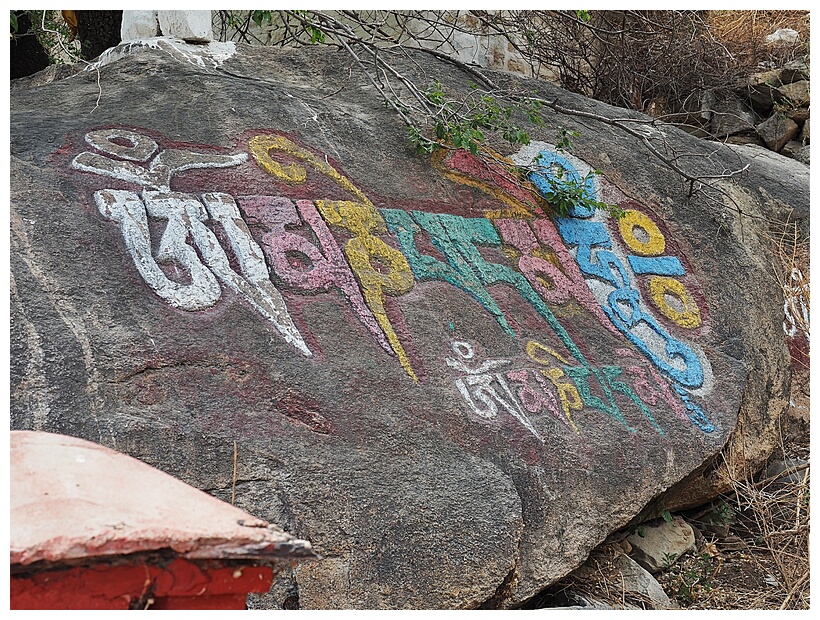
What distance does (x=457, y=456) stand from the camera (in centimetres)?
270

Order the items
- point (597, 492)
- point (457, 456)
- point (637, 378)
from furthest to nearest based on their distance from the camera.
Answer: point (637, 378)
point (597, 492)
point (457, 456)

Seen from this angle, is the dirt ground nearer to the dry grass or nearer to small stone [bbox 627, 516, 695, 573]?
small stone [bbox 627, 516, 695, 573]

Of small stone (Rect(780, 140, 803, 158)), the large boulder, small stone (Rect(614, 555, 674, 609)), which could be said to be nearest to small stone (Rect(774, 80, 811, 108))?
small stone (Rect(780, 140, 803, 158))

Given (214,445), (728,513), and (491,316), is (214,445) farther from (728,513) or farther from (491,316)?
(728,513)

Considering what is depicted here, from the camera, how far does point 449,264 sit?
3.36 metres

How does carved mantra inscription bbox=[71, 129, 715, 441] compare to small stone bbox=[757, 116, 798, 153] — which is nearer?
carved mantra inscription bbox=[71, 129, 715, 441]

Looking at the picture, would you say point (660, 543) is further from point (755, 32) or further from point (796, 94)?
point (755, 32)

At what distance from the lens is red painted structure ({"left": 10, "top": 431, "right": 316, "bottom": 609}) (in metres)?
1.26

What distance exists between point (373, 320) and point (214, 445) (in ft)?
2.56

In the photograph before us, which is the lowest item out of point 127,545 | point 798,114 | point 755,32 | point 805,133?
point 805,133

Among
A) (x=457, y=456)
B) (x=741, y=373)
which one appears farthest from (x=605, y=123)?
(x=457, y=456)

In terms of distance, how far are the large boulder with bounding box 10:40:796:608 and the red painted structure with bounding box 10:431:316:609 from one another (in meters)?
0.93

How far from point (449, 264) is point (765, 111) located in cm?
458

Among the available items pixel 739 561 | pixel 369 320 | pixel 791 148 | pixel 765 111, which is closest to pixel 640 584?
pixel 739 561
